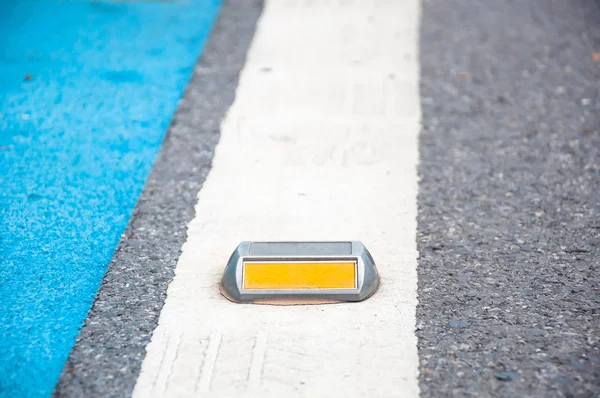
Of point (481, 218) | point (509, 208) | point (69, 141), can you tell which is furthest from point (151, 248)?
point (509, 208)

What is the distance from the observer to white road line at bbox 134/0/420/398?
7.93 ft

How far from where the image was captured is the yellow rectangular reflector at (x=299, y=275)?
8.99 ft

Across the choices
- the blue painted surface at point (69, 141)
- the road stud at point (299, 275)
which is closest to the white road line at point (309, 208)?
the road stud at point (299, 275)

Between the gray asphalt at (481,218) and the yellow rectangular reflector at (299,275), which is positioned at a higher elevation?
the yellow rectangular reflector at (299,275)

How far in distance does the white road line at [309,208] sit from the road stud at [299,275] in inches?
1.8

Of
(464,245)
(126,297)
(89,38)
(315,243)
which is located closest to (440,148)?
(464,245)

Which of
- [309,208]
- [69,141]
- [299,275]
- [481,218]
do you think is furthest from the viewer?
[69,141]

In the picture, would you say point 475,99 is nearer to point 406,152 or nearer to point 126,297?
point 406,152

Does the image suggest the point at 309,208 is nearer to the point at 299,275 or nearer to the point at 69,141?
the point at 299,275

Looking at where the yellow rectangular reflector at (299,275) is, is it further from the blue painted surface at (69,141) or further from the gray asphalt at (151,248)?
the blue painted surface at (69,141)

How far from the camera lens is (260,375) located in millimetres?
2393

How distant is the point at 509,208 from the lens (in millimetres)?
3322

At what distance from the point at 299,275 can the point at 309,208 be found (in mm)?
639

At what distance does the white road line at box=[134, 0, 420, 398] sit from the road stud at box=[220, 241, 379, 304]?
0.05m
